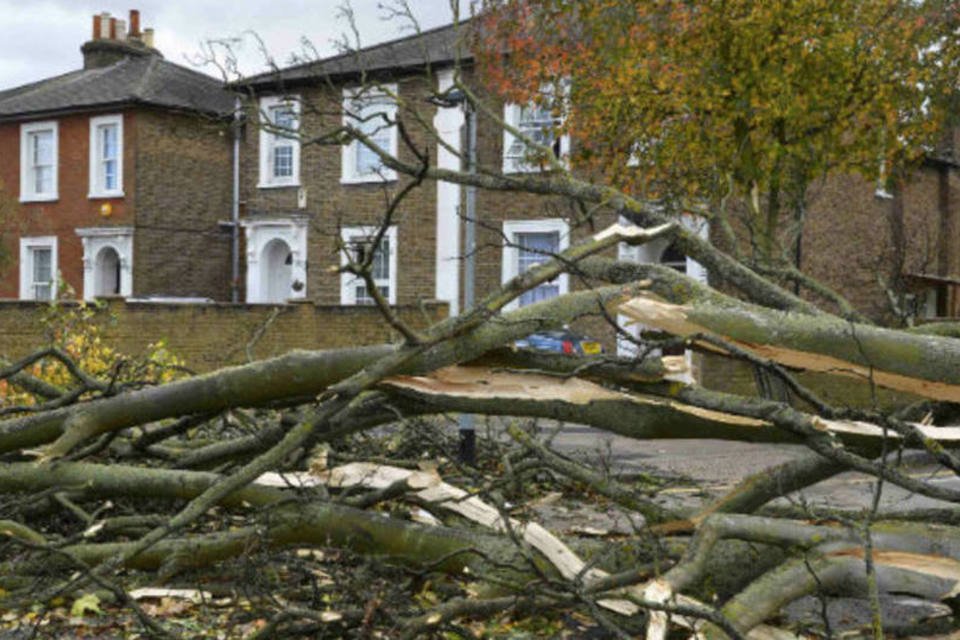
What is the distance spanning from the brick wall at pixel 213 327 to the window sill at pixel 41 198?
1281 centimetres

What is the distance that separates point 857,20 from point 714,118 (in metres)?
2.61

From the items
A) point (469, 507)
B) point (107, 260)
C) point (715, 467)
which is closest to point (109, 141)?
point (107, 260)

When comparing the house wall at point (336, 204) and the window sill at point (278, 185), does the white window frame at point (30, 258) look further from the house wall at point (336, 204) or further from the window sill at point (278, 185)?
the window sill at point (278, 185)

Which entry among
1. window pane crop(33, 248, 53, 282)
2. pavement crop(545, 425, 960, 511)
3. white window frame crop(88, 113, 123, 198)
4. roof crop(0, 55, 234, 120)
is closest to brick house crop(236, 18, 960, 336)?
roof crop(0, 55, 234, 120)

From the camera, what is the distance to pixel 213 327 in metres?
20.1

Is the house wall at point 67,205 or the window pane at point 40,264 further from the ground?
the house wall at point 67,205

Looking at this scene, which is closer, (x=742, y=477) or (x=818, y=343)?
(x=818, y=343)

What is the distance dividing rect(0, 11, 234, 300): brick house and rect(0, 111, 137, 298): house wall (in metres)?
0.03

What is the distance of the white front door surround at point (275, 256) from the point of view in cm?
2858

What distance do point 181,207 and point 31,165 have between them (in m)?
4.65

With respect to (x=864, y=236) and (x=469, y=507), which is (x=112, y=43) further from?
(x=469, y=507)

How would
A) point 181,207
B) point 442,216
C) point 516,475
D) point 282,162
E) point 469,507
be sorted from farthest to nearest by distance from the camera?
1. point 181,207
2. point 282,162
3. point 442,216
4. point 516,475
5. point 469,507

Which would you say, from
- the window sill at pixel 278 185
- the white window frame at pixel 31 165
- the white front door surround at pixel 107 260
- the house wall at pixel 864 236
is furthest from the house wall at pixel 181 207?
the house wall at pixel 864 236

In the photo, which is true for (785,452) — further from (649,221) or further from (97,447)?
(97,447)
